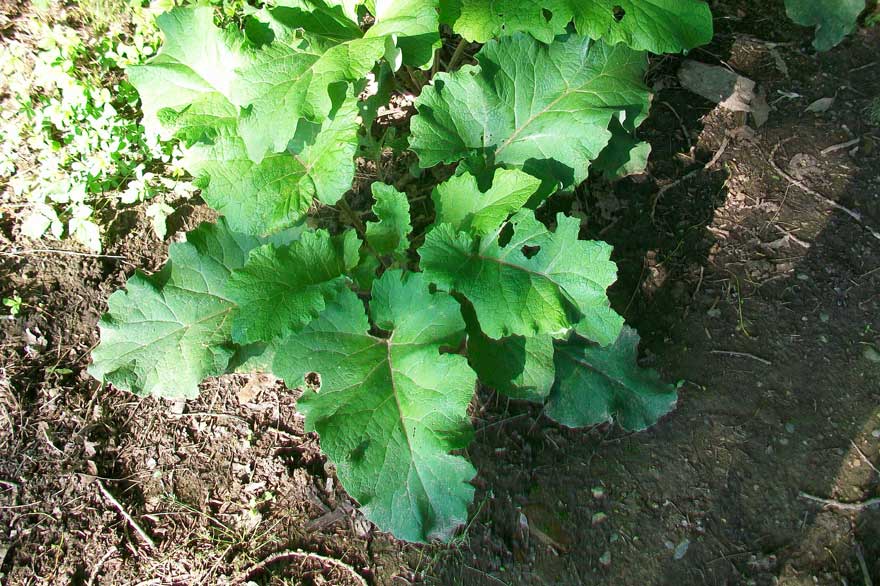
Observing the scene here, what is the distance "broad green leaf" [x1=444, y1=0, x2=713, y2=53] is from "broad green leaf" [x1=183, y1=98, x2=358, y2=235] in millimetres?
548

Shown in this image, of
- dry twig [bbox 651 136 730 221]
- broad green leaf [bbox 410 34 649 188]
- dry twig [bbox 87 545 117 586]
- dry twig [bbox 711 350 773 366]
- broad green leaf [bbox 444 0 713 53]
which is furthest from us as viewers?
dry twig [bbox 651 136 730 221]

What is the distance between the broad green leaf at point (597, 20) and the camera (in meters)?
2.35

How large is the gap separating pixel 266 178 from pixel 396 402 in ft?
3.32

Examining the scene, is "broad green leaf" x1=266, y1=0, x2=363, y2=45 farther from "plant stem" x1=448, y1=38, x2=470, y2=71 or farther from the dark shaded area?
the dark shaded area

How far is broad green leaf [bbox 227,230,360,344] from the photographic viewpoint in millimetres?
2244

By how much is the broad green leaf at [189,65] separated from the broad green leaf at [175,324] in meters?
0.52

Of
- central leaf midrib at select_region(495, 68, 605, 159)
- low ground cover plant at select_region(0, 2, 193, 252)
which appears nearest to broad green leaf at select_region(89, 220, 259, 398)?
low ground cover plant at select_region(0, 2, 193, 252)

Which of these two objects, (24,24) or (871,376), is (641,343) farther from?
(24,24)

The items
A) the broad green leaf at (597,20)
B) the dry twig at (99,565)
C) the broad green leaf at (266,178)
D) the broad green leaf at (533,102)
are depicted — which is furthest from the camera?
the dry twig at (99,565)

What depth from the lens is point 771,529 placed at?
2.67 meters

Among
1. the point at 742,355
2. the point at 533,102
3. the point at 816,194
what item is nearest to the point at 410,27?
the point at 533,102

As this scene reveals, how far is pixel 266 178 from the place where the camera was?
8.48 ft

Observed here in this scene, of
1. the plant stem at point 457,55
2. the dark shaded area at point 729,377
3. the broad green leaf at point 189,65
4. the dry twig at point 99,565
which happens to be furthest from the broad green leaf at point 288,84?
the dry twig at point 99,565

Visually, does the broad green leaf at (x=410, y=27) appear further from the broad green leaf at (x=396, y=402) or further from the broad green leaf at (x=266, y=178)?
the broad green leaf at (x=396, y=402)
